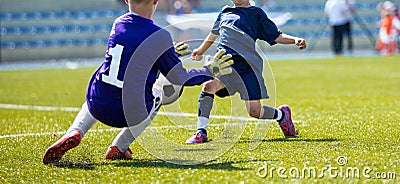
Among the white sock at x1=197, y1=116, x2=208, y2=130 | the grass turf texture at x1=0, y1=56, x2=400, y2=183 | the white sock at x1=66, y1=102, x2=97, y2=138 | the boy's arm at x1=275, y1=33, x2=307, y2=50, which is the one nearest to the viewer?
the grass turf texture at x1=0, y1=56, x2=400, y2=183

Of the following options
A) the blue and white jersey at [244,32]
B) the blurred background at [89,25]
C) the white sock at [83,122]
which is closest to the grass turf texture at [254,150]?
the white sock at [83,122]

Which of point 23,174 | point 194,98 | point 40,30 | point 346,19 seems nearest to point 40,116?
point 194,98

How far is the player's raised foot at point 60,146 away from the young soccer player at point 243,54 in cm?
118

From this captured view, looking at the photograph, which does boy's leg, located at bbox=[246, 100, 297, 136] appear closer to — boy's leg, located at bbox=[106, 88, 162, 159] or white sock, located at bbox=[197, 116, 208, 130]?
white sock, located at bbox=[197, 116, 208, 130]

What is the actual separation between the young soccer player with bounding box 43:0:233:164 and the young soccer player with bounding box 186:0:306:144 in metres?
0.91

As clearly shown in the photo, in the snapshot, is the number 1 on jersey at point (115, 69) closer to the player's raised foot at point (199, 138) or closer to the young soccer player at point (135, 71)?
the young soccer player at point (135, 71)

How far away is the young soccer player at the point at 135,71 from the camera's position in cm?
443

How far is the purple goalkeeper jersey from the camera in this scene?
444 centimetres

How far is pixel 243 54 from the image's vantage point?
541cm

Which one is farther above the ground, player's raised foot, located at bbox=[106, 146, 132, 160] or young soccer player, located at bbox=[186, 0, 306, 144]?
young soccer player, located at bbox=[186, 0, 306, 144]

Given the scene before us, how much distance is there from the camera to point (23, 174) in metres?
4.19

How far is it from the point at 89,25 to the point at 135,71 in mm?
21184

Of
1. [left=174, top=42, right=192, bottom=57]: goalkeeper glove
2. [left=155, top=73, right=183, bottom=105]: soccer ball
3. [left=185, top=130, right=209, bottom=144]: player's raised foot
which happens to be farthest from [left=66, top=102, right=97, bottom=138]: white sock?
[left=185, top=130, right=209, bottom=144]: player's raised foot

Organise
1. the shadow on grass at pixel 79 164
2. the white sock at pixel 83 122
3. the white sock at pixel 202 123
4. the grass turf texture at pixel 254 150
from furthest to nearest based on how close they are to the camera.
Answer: the white sock at pixel 202 123
the white sock at pixel 83 122
the shadow on grass at pixel 79 164
the grass turf texture at pixel 254 150
